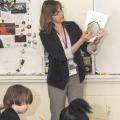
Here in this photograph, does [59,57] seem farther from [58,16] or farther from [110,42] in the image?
[110,42]

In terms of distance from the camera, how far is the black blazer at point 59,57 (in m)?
2.87

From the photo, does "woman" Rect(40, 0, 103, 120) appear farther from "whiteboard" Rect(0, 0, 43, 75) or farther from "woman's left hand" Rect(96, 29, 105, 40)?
"whiteboard" Rect(0, 0, 43, 75)

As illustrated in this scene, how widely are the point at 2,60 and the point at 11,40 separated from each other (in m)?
0.19

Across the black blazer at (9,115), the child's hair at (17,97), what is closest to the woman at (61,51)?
the child's hair at (17,97)

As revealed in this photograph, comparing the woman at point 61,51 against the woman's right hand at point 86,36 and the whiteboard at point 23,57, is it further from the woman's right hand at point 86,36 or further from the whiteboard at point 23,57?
the whiteboard at point 23,57

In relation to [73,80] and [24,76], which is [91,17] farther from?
[24,76]

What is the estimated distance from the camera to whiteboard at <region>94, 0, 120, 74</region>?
10.2 ft

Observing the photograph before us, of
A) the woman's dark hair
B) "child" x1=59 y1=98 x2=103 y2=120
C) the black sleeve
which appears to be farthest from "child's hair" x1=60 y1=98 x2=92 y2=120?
the woman's dark hair

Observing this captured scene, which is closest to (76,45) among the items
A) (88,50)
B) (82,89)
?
(88,50)

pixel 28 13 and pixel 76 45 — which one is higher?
pixel 28 13

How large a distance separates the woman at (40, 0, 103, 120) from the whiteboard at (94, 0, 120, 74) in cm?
21

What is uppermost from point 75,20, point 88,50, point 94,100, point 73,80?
point 75,20

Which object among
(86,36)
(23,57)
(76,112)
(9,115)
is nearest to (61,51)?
(86,36)

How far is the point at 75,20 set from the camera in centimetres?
315
